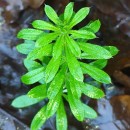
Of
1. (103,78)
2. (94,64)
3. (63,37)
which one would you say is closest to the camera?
(63,37)

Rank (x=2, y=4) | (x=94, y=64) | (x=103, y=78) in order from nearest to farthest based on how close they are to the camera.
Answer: (x=103, y=78) < (x=94, y=64) < (x=2, y=4)

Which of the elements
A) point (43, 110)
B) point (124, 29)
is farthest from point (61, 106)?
point (124, 29)

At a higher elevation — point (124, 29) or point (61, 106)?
point (124, 29)

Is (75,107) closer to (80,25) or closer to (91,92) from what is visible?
(91,92)

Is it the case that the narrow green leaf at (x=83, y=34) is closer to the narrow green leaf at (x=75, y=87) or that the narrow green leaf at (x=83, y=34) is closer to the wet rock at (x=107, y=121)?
the narrow green leaf at (x=75, y=87)

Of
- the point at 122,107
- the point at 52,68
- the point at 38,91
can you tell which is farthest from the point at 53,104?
the point at 122,107

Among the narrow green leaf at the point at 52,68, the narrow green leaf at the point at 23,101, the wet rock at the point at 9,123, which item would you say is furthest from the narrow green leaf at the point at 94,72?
the wet rock at the point at 9,123

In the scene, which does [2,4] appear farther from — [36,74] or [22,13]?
[36,74]
